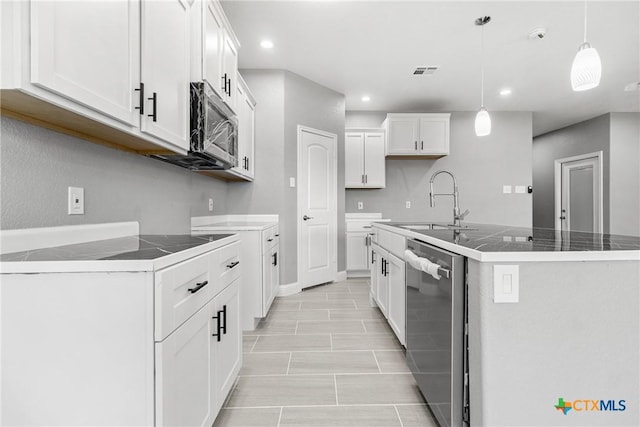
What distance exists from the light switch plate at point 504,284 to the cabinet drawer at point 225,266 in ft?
3.57

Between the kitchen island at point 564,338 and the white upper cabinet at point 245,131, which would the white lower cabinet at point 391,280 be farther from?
the white upper cabinet at point 245,131

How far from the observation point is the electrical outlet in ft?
4.17

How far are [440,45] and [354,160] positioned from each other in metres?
2.01

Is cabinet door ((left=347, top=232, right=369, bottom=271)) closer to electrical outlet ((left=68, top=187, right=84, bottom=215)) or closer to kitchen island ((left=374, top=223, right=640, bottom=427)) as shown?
kitchen island ((left=374, top=223, right=640, bottom=427))

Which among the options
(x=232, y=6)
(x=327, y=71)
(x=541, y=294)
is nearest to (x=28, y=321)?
Result: (x=541, y=294)

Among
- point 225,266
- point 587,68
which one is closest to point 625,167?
point 587,68

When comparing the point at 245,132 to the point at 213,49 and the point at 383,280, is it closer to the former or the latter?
the point at 213,49

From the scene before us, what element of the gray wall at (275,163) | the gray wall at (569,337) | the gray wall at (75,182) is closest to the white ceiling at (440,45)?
the gray wall at (275,163)

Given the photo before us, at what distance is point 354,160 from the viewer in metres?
4.91

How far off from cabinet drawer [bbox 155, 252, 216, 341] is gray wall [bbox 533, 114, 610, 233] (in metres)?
7.01

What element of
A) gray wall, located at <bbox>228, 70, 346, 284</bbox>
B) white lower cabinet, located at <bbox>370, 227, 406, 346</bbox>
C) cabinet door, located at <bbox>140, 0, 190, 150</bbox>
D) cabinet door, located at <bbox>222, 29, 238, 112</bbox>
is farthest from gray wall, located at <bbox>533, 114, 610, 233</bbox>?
cabinet door, located at <bbox>140, 0, 190, 150</bbox>

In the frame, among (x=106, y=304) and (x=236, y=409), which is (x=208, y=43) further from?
(x=236, y=409)

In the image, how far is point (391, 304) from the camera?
239 centimetres

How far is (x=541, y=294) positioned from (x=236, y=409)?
1.50 metres
